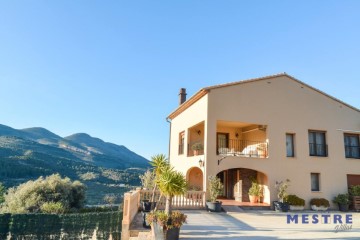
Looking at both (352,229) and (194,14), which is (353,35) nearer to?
(194,14)

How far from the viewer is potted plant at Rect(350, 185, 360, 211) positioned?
17.3 meters

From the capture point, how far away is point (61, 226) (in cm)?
1098

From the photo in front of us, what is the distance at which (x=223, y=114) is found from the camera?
17.0 m

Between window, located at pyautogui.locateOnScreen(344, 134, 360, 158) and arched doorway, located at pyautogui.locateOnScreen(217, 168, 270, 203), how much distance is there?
698cm

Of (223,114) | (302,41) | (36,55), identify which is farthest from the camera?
(36,55)

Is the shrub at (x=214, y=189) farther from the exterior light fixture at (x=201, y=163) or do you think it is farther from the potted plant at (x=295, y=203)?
the potted plant at (x=295, y=203)

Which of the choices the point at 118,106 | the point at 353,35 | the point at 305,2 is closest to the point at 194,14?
the point at 305,2

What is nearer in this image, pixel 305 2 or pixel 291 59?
pixel 305 2

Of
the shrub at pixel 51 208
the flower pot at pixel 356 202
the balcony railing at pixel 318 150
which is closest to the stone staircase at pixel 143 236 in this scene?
the shrub at pixel 51 208

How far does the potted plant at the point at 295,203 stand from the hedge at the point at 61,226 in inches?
421

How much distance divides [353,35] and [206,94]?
28.3 ft

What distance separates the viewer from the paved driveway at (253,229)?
9.16 meters

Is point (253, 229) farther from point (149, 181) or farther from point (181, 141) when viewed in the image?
point (181, 141)

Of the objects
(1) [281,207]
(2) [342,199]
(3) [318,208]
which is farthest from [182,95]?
(2) [342,199]
